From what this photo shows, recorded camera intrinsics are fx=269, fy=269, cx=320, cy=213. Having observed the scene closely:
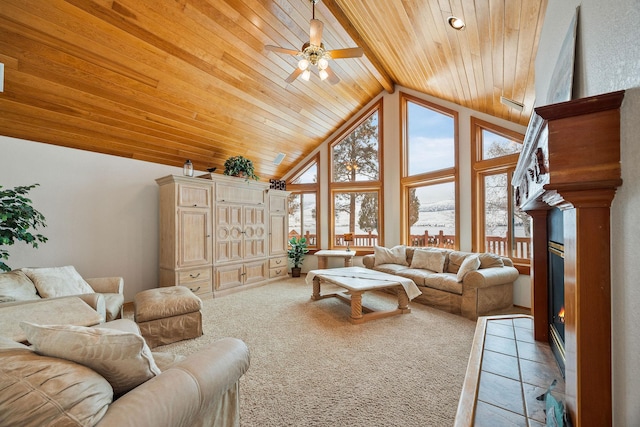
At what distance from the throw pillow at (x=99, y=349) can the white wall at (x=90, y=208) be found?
3.34 meters

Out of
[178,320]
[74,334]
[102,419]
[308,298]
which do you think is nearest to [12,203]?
[178,320]

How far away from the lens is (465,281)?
3.49m

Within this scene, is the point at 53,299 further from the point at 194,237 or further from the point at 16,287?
the point at 194,237

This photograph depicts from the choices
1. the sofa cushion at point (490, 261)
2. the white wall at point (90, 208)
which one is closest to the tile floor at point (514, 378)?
the sofa cushion at point (490, 261)

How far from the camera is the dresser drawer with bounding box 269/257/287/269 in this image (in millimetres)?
5531

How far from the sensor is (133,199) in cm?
420

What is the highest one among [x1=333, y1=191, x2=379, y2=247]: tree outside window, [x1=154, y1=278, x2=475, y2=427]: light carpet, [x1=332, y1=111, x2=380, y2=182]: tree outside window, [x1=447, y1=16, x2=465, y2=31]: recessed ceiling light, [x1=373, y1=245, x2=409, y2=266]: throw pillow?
[x1=447, y1=16, x2=465, y2=31]: recessed ceiling light

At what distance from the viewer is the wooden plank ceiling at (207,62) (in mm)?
2496

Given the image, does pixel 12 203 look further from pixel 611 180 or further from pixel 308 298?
pixel 611 180

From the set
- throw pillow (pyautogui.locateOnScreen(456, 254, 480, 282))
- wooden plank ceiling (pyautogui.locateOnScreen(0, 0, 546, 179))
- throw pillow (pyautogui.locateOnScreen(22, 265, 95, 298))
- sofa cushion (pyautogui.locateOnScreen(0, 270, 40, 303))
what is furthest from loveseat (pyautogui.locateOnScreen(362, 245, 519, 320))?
sofa cushion (pyautogui.locateOnScreen(0, 270, 40, 303))

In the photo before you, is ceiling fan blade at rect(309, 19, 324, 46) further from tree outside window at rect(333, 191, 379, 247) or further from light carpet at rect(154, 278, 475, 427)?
tree outside window at rect(333, 191, 379, 247)

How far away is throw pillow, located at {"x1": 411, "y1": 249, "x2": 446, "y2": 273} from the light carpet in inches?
30.3

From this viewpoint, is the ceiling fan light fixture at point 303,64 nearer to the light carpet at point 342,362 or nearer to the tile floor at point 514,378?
the light carpet at point 342,362

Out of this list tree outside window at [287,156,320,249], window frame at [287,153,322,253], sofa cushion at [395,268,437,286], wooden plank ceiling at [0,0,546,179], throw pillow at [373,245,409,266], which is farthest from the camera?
tree outside window at [287,156,320,249]
